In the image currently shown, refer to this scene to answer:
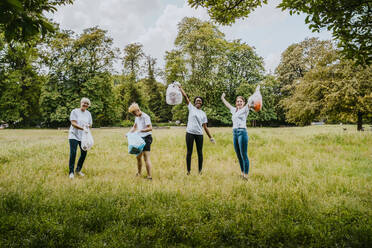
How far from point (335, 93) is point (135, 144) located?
49.3 feet

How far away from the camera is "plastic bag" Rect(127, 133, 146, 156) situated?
203 inches

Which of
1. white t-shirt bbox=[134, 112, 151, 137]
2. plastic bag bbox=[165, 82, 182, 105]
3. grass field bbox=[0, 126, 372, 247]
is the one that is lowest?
grass field bbox=[0, 126, 372, 247]

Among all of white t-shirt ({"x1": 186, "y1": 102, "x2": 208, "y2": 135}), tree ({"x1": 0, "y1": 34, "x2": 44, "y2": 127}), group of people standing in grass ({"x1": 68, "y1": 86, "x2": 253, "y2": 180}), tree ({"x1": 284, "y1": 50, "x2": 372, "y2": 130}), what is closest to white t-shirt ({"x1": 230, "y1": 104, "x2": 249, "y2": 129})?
group of people standing in grass ({"x1": 68, "y1": 86, "x2": 253, "y2": 180})

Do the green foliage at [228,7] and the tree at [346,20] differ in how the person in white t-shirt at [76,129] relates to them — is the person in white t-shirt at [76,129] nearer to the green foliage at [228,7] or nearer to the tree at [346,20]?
the green foliage at [228,7]

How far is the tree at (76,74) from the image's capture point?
102ft

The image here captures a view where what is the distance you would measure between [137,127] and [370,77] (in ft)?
55.2

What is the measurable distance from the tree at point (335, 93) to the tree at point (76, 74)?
92.2 ft

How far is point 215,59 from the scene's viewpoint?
103 ft

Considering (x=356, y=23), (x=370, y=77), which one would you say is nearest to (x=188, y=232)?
(x=356, y=23)

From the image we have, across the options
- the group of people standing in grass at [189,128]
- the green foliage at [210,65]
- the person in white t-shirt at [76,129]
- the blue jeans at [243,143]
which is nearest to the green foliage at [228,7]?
the group of people standing in grass at [189,128]

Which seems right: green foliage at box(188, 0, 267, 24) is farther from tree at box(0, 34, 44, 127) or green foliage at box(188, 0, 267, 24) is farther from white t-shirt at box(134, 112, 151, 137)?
tree at box(0, 34, 44, 127)

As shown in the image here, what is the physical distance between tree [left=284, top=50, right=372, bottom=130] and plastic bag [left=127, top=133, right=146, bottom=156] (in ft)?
45.7

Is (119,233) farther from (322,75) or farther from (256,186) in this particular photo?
(322,75)

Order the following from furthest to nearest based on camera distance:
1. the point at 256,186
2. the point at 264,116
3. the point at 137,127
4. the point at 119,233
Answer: the point at 264,116
the point at 137,127
the point at 256,186
the point at 119,233
